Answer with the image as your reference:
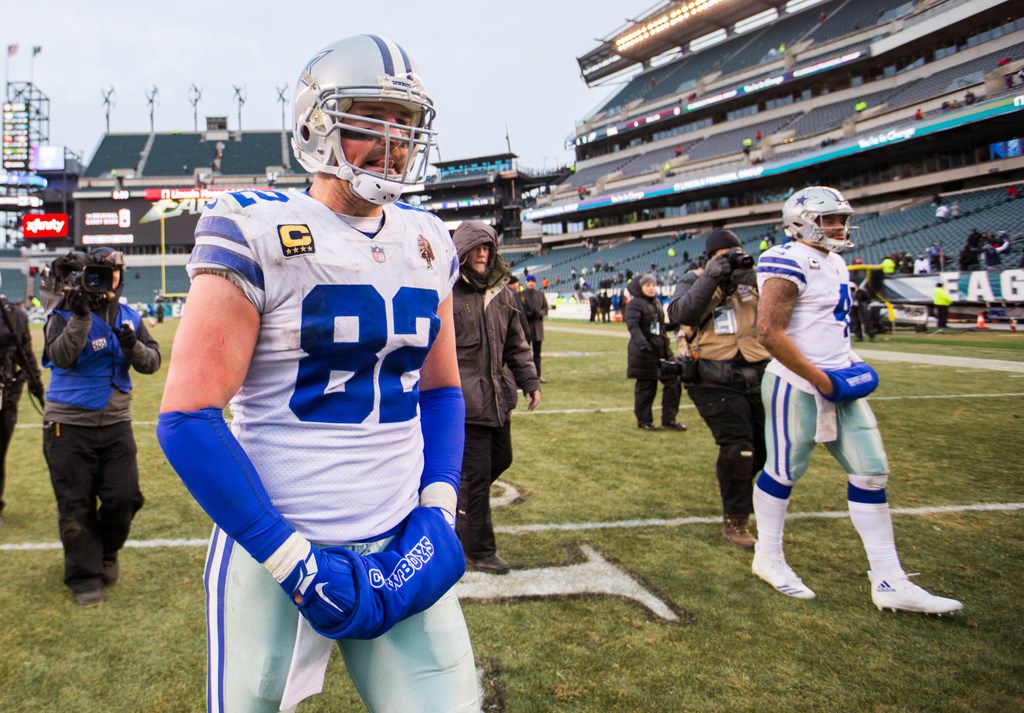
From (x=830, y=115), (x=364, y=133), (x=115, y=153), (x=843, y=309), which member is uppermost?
(x=115, y=153)

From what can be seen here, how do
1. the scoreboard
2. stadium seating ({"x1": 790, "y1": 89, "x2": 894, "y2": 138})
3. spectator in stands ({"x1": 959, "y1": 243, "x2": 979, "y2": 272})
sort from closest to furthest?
spectator in stands ({"x1": 959, "y1": 243, "x2": 979, "y2": 272}), stadium seating ({"x1": 790, "y1": 89, "x2": 894, "y2": 138}), the scoreboard

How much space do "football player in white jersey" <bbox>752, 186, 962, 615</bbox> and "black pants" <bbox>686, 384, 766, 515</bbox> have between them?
405 millimetres

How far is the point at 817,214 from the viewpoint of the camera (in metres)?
3.68

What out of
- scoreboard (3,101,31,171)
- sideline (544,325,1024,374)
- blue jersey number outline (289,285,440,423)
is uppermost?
scoreboard (3,101,31,171)

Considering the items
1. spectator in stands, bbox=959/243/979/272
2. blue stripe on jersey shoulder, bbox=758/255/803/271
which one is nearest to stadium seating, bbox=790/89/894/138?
spectator in stands, bbox=959/243/979/272

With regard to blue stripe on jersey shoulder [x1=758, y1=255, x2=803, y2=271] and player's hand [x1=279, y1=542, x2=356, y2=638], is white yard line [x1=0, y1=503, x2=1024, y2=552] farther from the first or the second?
player's hand [x1=279, y1=542, x2=356, y2=638]

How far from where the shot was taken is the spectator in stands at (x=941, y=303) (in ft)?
58.3

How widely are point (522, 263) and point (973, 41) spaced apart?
35657 millimetres

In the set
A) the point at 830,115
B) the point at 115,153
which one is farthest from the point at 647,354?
the point at 115,153

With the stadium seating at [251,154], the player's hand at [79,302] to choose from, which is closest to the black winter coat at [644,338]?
the player's hand at [79,302]

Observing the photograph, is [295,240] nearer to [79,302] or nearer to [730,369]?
[79,302]

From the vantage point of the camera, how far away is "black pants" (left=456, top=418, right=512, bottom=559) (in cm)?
406

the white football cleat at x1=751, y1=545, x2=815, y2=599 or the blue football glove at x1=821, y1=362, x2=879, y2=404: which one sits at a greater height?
the blue football glove at x1=821, y1=362, x2=879, y2=404

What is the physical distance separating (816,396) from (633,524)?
168 centimetres
